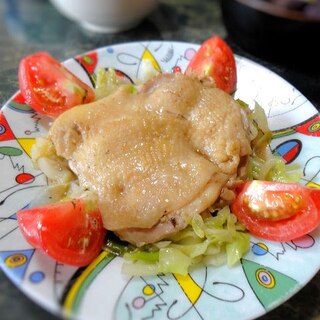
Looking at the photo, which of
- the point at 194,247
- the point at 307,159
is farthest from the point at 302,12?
the point at 194,247

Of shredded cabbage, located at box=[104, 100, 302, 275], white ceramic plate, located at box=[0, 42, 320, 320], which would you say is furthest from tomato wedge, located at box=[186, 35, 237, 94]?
shredded cabbage, located at box=[104, 100, 302, 275]

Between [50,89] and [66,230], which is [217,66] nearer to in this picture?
[50,89]

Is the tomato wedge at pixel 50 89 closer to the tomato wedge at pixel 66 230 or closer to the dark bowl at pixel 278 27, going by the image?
the tomato wedge at pixel 66 230

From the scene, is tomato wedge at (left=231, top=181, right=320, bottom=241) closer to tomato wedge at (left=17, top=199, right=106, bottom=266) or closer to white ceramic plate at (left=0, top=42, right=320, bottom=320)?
white ceramic plate at (left=0, top=42, right=320, bottom=320)

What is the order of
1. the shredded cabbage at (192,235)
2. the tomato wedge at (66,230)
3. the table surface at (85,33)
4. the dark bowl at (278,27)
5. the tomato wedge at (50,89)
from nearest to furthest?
the tomato wedge at (66,230) < the shredded cabbage at (192,235) < the tomato wedge at (50,89) < the dark bowl at (278,27) < the table surface at (85,33)

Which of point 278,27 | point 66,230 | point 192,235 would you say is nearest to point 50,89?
point 66,230

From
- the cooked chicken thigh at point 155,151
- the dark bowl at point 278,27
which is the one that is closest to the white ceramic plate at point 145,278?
the cooked chicken thigh at point 155,151

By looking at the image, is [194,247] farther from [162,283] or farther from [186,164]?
[186,164]
